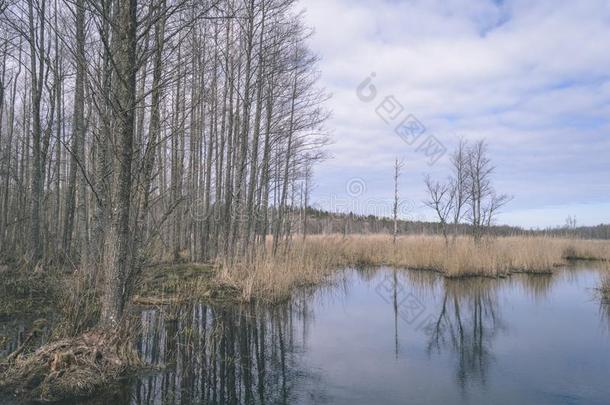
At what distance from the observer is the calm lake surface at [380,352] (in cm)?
468

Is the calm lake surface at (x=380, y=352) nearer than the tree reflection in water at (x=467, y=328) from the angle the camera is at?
Yes

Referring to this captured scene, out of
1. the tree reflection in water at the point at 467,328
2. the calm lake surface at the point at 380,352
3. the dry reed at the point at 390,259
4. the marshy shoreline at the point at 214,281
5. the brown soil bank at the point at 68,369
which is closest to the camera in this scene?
the brown soil bank at the point at 68,369

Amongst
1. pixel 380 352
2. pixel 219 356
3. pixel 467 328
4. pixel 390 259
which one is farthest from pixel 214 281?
pixel 390 259

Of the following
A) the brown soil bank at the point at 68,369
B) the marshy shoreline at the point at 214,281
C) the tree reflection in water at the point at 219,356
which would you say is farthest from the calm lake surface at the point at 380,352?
the marshy shoreline at the point at 214,281

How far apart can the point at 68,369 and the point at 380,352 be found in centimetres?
417

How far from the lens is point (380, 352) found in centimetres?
636

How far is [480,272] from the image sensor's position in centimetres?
1516

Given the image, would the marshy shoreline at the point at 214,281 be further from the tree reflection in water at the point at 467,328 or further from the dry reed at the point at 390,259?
the tree reflection in water at the point at 467,328

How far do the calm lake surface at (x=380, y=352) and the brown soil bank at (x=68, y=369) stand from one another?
0.90 feet

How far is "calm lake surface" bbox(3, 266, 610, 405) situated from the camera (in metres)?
4.68

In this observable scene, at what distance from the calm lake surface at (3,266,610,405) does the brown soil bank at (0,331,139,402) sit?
A: 275 millimetres

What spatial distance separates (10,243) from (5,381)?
43.4ft

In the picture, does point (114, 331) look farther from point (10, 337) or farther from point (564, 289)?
point (564, 289)

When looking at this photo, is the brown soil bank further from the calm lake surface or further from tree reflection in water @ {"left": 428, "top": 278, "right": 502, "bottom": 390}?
tree reflection in water @ {"left": 428, "top": 278, "right": 502, "bottom": 390}
